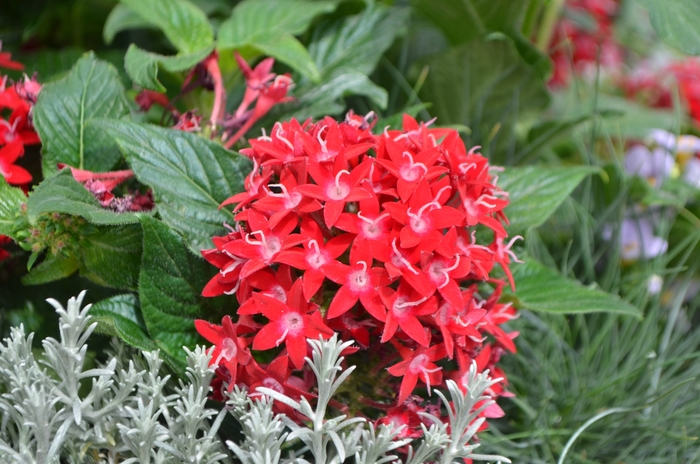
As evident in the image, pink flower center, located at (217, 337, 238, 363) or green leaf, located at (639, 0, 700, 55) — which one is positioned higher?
green leaf, located at (639, 0, 700, 55)

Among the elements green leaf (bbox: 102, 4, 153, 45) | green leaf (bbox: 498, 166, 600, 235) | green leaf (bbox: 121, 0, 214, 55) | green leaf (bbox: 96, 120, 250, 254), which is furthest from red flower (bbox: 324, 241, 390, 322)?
→ green leaf (bbox: 102, 4, 153, 45)

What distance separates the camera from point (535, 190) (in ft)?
2.20

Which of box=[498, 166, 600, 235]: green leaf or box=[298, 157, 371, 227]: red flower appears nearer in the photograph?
box=[298, 157, 371, 227]: red flower

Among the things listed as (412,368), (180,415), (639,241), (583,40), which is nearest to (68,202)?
(180,415)

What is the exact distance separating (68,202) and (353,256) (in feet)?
0.75

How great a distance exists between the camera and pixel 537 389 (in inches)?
29.5

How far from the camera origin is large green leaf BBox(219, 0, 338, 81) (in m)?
0.69

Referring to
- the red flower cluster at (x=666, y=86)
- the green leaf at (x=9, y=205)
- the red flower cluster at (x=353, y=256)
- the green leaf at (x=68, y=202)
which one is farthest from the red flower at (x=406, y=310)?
the red flower cluster at (x=666, y=86)

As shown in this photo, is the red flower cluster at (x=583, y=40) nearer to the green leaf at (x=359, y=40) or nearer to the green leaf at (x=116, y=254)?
the green leaf at (x=359, y=40)

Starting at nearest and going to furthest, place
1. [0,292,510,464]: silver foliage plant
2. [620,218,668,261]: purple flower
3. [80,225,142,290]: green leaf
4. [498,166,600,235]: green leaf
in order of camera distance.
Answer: [0,292,510,464]: silver foliage plant
[80,225,142,290]: green leaf
[498,166,600,235]: green leaf
[620,218,668,261]: purple flower

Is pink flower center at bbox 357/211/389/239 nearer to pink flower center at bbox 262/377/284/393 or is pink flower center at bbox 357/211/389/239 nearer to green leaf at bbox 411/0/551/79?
pink flower center at bbox 262/377/284/393

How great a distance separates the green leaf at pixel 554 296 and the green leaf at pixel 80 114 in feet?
1.46

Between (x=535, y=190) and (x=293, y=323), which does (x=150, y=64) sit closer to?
(x=293, y=323)

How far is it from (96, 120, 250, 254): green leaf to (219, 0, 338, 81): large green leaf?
0.57 feet
